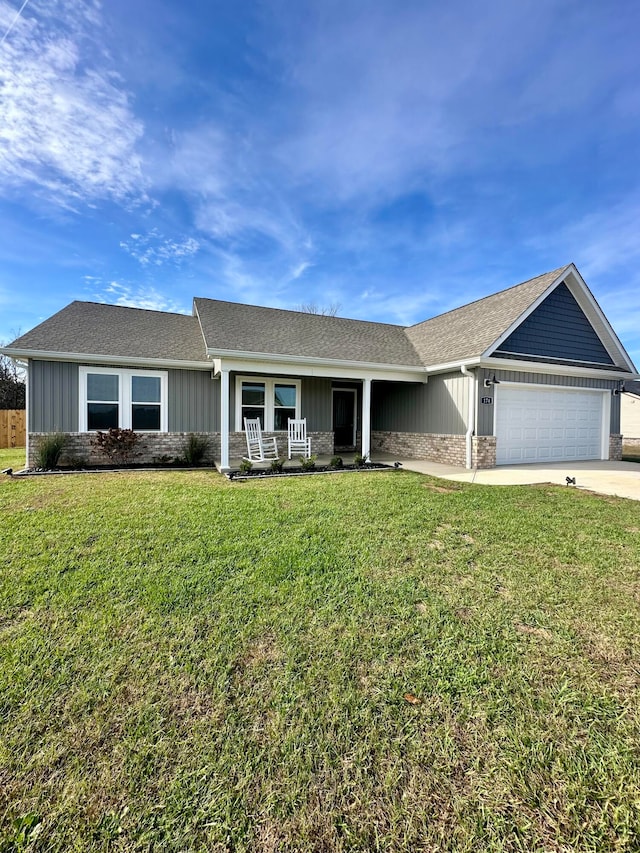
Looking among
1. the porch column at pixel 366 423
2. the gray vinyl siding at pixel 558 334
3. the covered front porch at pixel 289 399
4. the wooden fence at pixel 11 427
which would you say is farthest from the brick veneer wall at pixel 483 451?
the wooden fence at pixel 11 427

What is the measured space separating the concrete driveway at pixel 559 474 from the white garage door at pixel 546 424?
1.58 feet

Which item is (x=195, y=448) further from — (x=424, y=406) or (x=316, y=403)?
(x=424, y=406)

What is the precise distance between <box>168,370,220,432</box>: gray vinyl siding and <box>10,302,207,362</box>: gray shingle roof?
0.58 meters

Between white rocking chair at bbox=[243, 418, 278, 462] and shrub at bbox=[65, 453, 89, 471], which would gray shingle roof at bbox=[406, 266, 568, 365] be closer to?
white rocking chair at bbox=[243, 418, 278, 462]

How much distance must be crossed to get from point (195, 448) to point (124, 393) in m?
2.41

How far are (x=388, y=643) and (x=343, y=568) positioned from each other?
3.42ft

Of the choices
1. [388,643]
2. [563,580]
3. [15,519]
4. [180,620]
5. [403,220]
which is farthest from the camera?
[403,220]

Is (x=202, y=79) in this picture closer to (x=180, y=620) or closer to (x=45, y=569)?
(x=45, y=569)

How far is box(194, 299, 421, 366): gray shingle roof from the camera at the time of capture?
9.48 m

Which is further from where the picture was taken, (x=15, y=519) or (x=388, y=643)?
(x=15, y=519)

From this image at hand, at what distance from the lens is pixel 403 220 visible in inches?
587

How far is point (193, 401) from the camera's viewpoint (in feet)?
33.9

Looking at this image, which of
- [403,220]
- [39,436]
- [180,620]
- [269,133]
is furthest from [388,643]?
[403,220]

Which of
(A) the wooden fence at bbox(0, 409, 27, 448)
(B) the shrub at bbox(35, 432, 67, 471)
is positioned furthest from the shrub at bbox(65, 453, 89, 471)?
(A) the wooden fence at bbox(0, 409, 27, 448)
